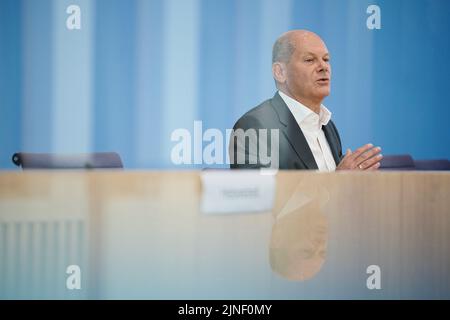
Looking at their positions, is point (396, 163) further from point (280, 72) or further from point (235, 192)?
point (235, 192)

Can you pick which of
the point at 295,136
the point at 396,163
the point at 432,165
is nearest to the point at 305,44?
the point at 295,136

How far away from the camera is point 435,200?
619mm

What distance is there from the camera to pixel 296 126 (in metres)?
1.45

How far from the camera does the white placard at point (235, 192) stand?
0.58 meters

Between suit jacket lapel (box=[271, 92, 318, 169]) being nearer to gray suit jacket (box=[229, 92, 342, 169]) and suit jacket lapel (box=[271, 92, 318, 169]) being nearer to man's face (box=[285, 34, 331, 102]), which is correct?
gray suit jacket (box=[229, 92, 342, 169])

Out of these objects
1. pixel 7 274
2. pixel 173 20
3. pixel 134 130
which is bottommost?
pixel 7 274

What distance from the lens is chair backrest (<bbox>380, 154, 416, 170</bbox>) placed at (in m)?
2.12

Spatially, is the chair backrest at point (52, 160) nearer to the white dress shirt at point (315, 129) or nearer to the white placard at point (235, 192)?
the white dress shirt at point (315, 129)

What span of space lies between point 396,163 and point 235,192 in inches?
66.9

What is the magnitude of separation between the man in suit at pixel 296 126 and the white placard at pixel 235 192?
1.95 feet

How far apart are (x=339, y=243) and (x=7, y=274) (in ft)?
1.10

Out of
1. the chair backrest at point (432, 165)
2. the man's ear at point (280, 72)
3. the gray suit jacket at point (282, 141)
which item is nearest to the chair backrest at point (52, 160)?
the gray suit jacket at point (282, 141)

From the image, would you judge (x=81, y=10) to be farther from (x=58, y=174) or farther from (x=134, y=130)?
(x=58, y=174)

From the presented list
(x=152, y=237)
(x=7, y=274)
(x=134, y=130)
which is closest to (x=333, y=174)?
(x=152, y=237)
